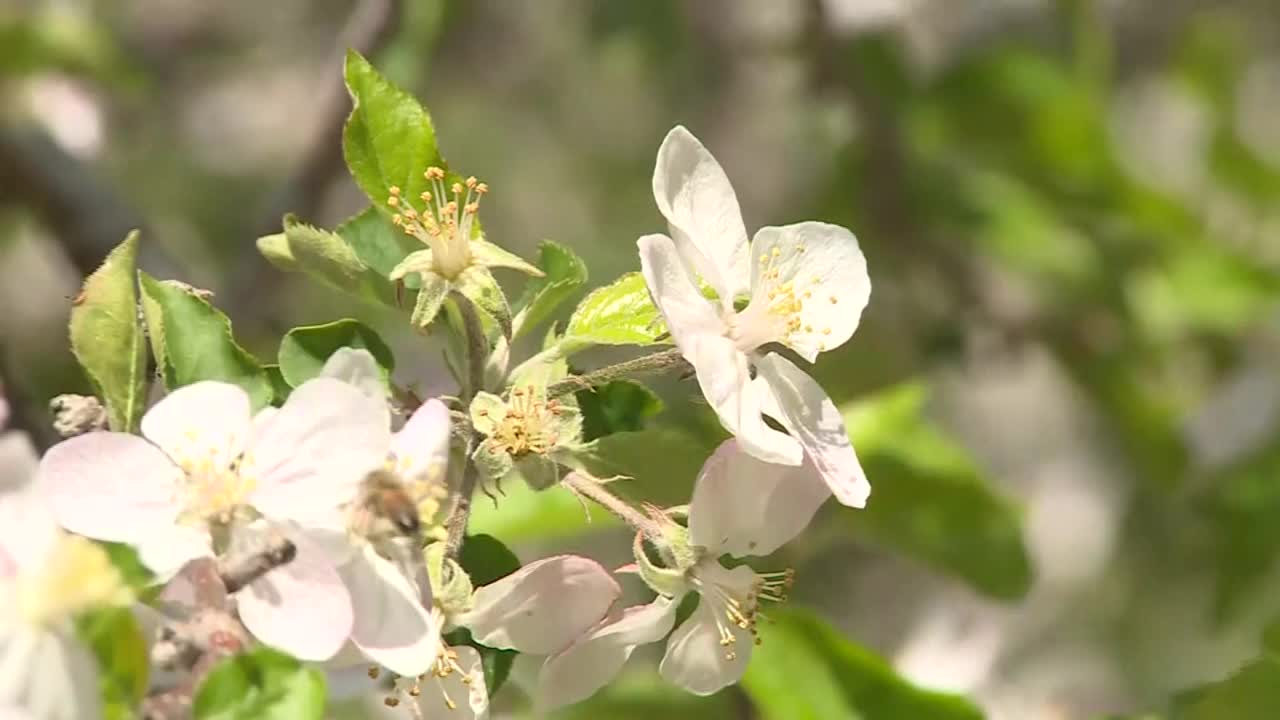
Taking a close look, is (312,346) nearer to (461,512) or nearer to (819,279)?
(461,512)

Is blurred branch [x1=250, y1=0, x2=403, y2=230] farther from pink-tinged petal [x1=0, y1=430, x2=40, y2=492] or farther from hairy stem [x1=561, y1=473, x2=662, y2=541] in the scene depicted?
hairy stem [x1=561, y1=473, x2=662, y2=541]

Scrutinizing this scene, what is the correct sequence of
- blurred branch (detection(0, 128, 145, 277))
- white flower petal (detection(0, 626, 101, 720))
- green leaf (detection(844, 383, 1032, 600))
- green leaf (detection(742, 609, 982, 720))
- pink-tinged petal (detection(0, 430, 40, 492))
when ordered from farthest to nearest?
blurred branch (detection(0, 128, 145, 277)) < green leaf (detection(844, 383, 1032, 600)) < green leaf (detection(742, 609, 982, 720)) < pink-tinged petal (detection(0, 430, 40, 492)) < white flower petal (detection(0, 626, 101, 720))

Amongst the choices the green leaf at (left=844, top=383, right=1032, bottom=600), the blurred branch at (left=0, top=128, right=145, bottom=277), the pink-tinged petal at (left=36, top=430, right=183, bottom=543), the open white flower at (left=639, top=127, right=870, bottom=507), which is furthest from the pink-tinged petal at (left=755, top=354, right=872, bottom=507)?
the blurred branch at (left=0, top=128, right=145, bottom=277)

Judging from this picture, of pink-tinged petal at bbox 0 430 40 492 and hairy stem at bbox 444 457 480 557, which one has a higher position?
hairy stem at bbox 444 457 480 557

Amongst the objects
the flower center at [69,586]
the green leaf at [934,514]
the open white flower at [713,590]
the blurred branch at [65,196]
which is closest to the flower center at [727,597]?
Result: the open white flower at [713,590]

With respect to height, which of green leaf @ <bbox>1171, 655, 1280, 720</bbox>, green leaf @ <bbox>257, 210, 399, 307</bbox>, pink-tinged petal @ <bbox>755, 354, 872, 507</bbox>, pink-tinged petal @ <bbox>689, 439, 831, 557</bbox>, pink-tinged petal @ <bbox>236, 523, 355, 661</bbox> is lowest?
pink-tinged petal @ <bbox>236, 523, 355, 661</bbox>

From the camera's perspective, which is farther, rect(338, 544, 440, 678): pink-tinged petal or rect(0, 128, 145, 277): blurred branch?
rect(0, 128, 145, 277): blurred branch

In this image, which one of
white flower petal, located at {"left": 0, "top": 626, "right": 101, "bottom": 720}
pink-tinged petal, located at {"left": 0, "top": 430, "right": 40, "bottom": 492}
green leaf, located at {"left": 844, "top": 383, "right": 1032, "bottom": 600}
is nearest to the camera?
white flower petal, located at {"left": 0, "top": 626, "right": 101, "bottom": 720}

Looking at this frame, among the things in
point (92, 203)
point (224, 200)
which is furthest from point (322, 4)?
point (92, 203)
